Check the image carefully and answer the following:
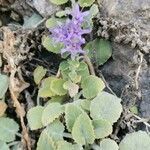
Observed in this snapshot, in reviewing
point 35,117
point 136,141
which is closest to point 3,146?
point 35,117

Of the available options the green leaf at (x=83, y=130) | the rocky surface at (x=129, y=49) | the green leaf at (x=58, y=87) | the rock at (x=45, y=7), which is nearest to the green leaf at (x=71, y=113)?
the green leaf at (x=83, y=130)

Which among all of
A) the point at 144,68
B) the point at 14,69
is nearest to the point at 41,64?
the point at 14,69

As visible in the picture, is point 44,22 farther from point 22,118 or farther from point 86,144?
point 86,144

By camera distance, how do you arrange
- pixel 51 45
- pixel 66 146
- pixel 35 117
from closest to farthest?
pixel 66 146 → pixel 35 117 → pixel 51 45

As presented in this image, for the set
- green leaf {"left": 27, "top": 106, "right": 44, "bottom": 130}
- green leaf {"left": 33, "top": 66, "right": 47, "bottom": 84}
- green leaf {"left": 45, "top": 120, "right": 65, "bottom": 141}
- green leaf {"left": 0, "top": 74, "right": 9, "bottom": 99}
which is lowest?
green leaf {"left": 45, "top": 120, "right": 65, "bottom": 141}

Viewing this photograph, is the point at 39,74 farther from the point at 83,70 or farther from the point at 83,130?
the point at 83,130

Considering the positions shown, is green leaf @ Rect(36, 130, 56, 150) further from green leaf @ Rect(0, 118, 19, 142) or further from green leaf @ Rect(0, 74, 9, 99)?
green leaf @ Rect(0, 74, 9, 99)

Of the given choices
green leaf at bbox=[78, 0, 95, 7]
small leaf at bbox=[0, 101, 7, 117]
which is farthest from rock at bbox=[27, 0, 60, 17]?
small leaf at bbox=[0, 101, 7, 117]
